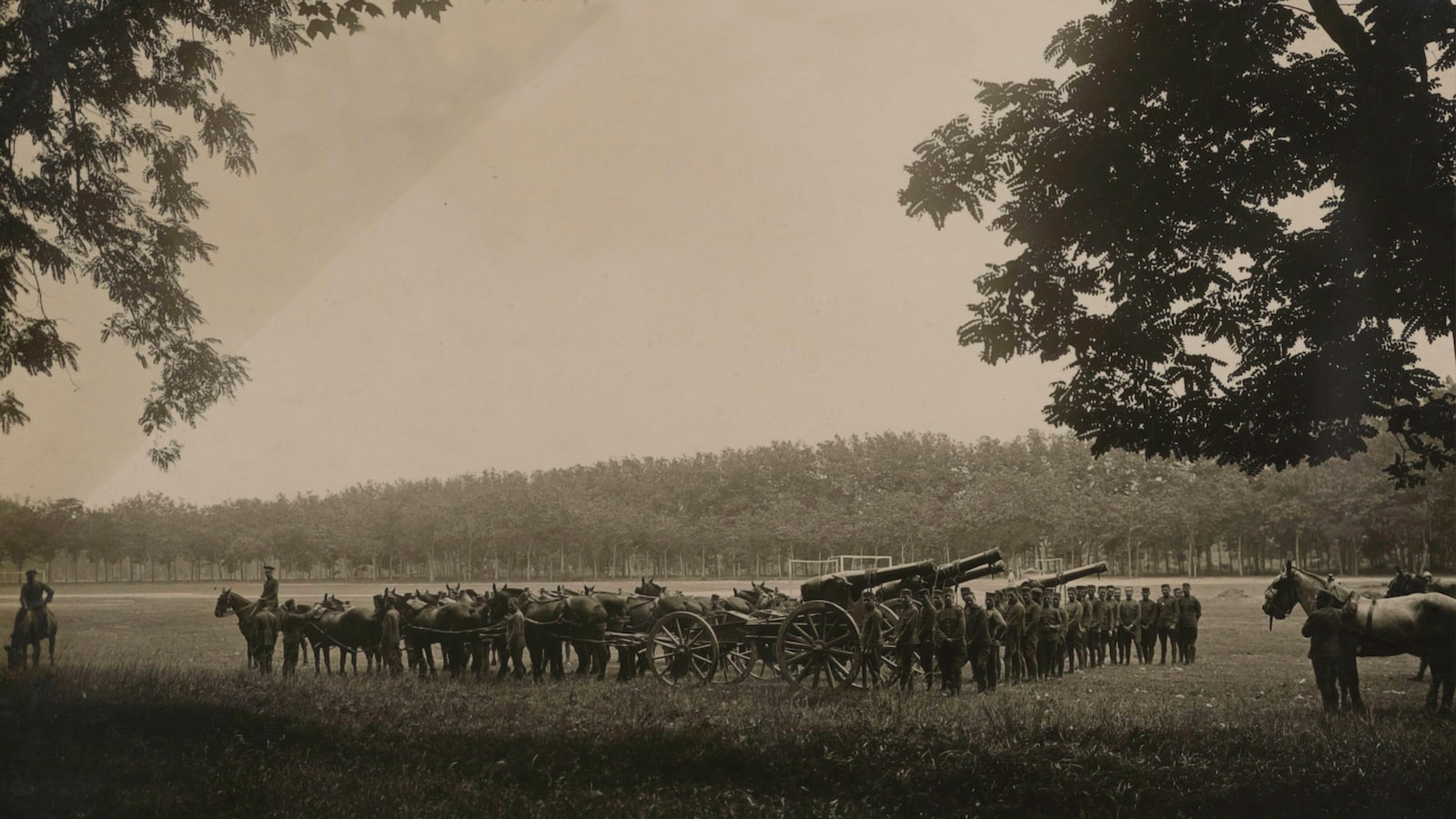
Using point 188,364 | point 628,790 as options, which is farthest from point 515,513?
point 628,790

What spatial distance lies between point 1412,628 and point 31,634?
57.0ft

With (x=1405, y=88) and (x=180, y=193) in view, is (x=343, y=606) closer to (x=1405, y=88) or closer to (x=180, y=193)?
(x=180, y=193)

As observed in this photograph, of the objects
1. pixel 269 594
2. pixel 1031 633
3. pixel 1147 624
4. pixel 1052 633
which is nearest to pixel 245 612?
pixel 269 594

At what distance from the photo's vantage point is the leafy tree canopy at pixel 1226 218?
8438 millimetres

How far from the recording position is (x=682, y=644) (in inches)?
587

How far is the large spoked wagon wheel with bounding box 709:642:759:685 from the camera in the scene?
15062 millimetres

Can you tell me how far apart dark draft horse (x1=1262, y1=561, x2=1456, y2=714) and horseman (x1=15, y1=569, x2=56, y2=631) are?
52.9 feet

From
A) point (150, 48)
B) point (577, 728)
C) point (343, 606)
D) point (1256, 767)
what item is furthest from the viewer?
point (343, 606)

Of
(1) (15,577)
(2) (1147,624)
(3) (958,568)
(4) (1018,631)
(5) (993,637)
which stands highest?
(1) (15,577)

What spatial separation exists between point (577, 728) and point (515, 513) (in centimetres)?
5200

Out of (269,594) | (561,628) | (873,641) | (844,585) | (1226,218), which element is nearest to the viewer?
(1226,218)

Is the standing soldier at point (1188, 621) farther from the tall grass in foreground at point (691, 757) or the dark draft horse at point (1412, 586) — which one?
the tall grass in foreground at point (691, 757)

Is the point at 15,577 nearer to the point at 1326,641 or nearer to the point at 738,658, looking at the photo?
the point at 738,658

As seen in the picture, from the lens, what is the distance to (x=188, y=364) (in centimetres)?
1170
